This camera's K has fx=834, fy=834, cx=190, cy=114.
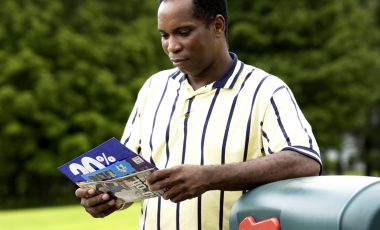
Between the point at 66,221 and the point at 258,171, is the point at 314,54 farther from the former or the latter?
the point at 258,171

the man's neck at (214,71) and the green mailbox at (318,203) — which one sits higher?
the man's neck at (214,71)

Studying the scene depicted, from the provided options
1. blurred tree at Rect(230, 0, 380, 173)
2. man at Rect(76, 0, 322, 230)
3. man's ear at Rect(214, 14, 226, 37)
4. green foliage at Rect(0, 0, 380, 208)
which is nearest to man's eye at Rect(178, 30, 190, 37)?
man at Rect(76, 0, 322, 230)

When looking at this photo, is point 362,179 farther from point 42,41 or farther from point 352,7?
point 352,7

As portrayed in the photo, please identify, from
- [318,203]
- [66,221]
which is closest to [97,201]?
[318,203]

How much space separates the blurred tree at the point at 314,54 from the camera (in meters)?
29.7

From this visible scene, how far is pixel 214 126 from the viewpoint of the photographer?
2.44 metres

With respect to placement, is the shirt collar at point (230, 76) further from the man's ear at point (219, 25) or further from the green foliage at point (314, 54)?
the green foliage at point (314, 54)

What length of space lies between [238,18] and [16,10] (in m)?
8.48

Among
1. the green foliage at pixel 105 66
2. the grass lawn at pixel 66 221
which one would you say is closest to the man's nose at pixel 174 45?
the grass lawn at pixel 66 221

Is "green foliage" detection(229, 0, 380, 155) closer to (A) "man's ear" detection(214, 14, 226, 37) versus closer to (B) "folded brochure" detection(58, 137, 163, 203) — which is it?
(A) "man's ear" detection(214, 14, 226, 37)

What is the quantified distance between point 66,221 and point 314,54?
1724 cm

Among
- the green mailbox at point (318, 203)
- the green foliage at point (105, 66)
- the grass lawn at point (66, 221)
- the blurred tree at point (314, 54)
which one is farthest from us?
the blurred tree at point (314, 54)

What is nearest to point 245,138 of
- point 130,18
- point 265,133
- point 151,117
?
point 265,133

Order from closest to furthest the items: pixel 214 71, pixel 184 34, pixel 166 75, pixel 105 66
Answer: pixel 184 34
pixel 214 71
pixel 166 75
pixel 105 66
